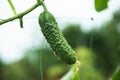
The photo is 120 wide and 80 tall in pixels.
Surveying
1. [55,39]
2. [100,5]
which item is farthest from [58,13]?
[55,39]

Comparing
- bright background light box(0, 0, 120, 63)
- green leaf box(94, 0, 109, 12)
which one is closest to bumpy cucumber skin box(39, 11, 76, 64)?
bright background light box(0, 0, 120, 63)

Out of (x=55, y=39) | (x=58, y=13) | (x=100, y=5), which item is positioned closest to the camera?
(x=55, y=39)

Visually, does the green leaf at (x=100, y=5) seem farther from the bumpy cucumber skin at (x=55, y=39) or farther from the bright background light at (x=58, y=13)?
the bumpy cucumber skin at (x=55, y=39)

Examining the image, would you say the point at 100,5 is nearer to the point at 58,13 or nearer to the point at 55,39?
the point at 55,39

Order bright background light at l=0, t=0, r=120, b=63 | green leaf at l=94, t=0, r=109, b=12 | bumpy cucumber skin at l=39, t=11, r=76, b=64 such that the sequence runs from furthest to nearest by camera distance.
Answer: bright background light at l=0, t=0, r=120, b=63, green leaf at l=94, t=0, r=109, b=12, bumpy cucumber skin at l=39, t=11, r=76, b=64

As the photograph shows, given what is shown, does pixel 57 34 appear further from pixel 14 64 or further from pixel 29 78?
pixel 14 64

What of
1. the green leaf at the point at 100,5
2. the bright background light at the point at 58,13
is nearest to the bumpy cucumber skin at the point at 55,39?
the bright background light at the point at 58,13

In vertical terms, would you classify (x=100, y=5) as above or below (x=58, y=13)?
above

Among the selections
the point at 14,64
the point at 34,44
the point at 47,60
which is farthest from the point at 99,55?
the point at 34,44

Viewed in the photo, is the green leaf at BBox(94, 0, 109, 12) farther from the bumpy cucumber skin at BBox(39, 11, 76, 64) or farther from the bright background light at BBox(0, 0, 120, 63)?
the bumpy cucumber skin at BBox(39, 11, 76, 64)
